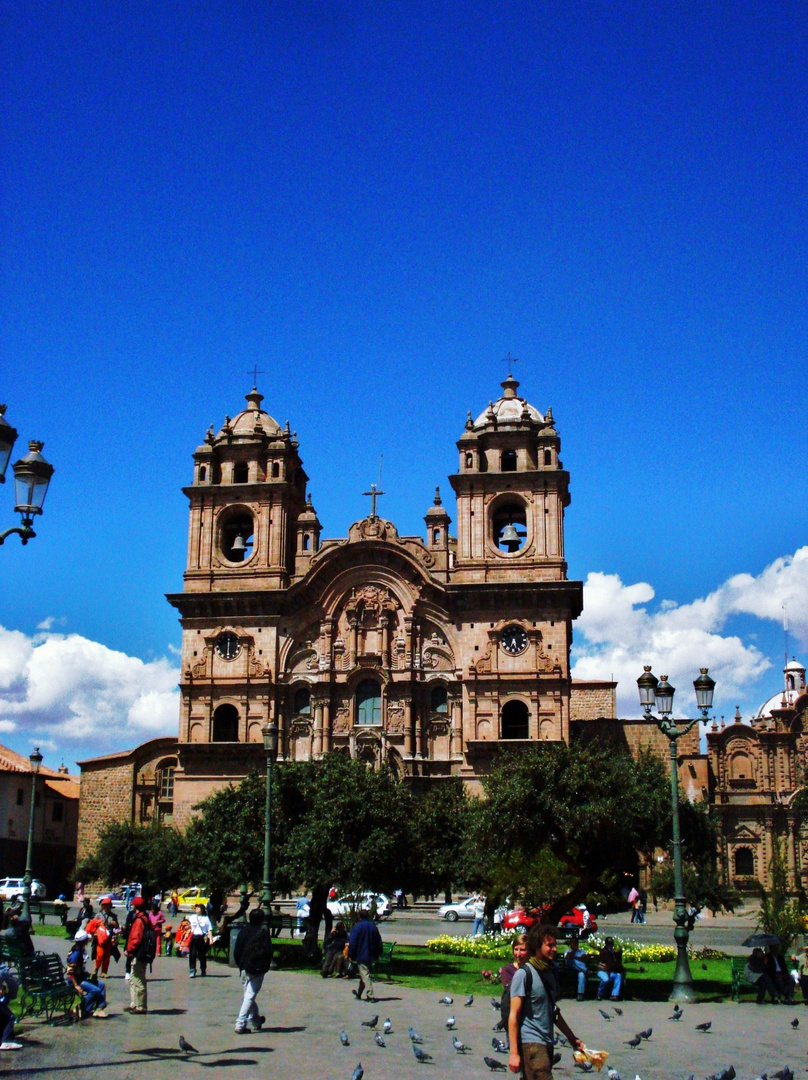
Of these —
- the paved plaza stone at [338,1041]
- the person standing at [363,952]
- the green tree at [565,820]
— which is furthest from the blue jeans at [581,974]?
the person standing at [363,952]

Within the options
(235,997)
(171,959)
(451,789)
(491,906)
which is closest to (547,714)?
→ (451,789)

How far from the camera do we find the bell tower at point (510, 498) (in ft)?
164

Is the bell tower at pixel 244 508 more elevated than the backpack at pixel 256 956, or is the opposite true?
the bell tower at pixel 244 508

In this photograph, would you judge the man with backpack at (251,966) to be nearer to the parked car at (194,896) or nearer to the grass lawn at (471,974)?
the grass lawn at (471,974)

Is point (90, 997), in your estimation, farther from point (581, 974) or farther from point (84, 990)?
point (581, 974)

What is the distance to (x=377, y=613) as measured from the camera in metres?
50.8

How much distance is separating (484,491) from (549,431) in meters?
3.99

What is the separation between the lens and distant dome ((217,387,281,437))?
55219 mm

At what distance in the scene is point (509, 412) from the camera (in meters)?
53.2

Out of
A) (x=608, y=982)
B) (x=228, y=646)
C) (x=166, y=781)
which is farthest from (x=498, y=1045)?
(x=166, y=781)

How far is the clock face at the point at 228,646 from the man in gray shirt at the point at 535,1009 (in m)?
42.2

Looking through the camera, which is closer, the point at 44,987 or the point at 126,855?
the point at 44,987

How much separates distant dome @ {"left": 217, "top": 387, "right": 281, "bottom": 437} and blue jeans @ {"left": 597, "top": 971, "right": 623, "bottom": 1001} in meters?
37.0

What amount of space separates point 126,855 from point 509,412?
2515 cm
